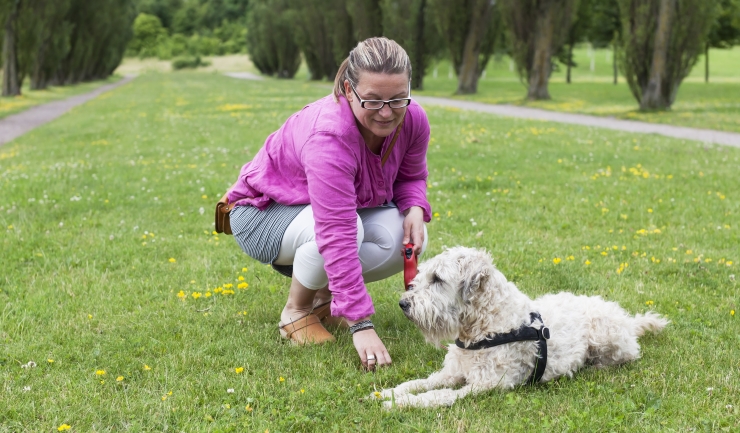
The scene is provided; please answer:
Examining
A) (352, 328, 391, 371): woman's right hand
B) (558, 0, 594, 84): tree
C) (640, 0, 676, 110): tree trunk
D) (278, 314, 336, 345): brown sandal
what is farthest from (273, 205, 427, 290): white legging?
(558, 0, 594, 84): tree

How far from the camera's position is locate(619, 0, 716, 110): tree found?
19984 millimetres

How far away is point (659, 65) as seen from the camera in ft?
69.6

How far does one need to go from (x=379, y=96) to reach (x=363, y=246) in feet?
3.60

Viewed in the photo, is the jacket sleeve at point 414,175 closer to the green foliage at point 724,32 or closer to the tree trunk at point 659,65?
the tree trunk at point 659,65

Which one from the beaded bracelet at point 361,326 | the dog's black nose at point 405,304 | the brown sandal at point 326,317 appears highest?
the dog's black nose at point 405,304

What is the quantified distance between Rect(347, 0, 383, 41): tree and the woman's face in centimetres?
3614

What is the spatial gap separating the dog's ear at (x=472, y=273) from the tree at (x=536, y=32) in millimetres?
26255

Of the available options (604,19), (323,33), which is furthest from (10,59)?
(604,19)

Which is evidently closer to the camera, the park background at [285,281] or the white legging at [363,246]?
the park background at [285,281]

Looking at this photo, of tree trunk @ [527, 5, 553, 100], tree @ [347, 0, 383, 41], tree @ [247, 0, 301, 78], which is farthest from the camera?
tree @ [247, 0, 301, 78]

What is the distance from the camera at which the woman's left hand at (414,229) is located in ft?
14.1

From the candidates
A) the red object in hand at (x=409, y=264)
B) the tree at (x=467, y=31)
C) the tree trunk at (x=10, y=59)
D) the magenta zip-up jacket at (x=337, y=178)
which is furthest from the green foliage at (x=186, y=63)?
the red object in hand at (x=409, y=264)

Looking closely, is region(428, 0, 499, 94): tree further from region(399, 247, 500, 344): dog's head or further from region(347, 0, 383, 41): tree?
region(399, 247, 500, 344): dog's head

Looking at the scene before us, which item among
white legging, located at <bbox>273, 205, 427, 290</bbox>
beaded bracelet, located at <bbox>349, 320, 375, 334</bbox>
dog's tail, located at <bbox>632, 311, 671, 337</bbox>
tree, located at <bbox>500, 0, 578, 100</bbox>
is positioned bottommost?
dog's tail, located at <bbox>632, 311, 671, 337</bbox>
